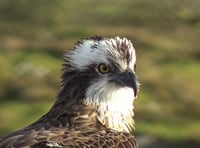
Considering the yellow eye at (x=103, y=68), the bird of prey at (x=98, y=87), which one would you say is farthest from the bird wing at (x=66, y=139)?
the yellow eye at (x=103, y=68)

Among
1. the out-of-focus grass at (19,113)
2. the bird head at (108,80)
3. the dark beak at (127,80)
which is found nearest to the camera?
the dark beak at (127,80)

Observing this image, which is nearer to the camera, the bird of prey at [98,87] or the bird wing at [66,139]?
the bird wing at [66,139]

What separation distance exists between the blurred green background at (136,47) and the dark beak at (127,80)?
20.7m

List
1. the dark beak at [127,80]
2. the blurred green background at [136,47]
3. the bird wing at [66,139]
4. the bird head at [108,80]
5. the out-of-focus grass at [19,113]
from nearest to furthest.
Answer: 1. the bird wing at [66,139]
2. the dark beak at [127,80]
3. the bird head at [108,80]
4. the out-of-focus grass at [19,113]
5. the blurred green background at [136,47]

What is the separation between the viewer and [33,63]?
158 ft

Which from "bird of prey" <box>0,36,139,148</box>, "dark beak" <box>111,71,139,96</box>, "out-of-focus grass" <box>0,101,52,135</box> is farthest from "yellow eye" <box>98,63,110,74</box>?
"out-of-focus grass" <box>0,101,52,135</box>

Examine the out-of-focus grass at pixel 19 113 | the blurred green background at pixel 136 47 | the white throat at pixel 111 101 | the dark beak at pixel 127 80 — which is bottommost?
the white throat at pixel 111 101

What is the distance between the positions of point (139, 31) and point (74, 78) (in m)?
48.8

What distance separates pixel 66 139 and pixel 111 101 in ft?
5.45

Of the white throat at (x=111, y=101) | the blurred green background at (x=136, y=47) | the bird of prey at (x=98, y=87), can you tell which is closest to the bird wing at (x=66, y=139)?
the bird of prey at (x=98, y=87)

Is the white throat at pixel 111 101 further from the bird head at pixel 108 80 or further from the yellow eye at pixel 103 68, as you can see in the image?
the yellow eye at pixel 103 68

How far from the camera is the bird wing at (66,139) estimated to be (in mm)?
10789

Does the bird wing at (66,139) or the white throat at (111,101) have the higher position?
the white throat at (111,101)

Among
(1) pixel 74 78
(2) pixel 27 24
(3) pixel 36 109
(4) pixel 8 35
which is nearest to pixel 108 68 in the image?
(1) pixel 74 78
